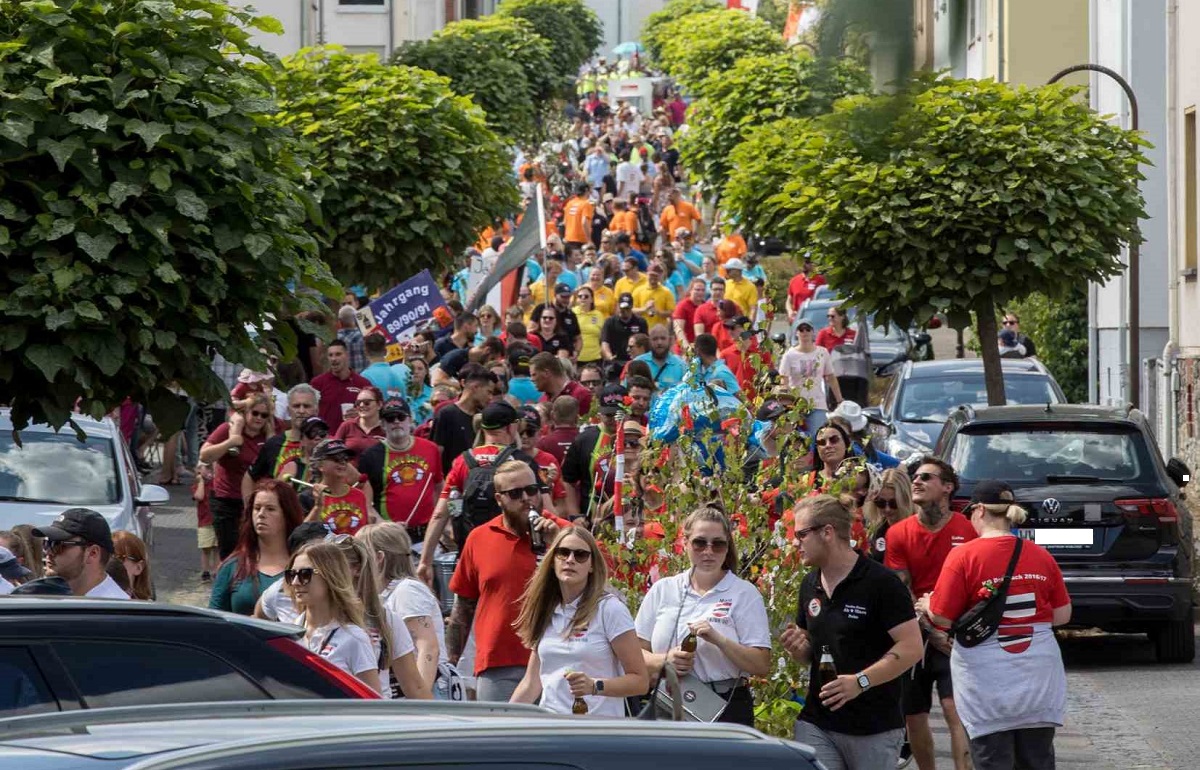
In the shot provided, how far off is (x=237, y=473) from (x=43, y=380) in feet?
17.3

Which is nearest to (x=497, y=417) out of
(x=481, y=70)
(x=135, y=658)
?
(x=135, y=658)

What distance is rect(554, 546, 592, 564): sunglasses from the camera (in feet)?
24.3

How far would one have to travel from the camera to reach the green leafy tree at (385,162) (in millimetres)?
20047

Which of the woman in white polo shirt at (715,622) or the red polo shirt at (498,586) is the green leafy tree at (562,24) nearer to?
the red polo shirt at (498,586)

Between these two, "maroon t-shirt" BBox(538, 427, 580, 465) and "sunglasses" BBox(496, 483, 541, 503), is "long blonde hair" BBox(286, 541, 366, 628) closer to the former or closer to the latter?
"sunglasses" BBox(496, 483, 541, 503)

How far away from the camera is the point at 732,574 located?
303 inches

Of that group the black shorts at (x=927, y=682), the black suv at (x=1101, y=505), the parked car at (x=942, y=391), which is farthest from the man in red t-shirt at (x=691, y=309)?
the black shorts at (x=927, y=682)

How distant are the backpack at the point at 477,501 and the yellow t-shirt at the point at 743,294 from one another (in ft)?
45.6

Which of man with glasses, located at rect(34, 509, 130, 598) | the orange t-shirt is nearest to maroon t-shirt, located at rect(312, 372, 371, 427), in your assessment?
man with glasses, located at rect(34, 509, 130, 598)

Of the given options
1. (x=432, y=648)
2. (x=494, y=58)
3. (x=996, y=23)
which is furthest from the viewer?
(x=494, y=58)

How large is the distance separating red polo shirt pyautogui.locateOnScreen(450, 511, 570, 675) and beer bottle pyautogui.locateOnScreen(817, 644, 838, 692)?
1.29m

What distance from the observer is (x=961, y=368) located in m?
19.6

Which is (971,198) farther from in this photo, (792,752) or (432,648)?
(792,752)

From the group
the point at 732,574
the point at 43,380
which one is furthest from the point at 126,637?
the point at 43,380
